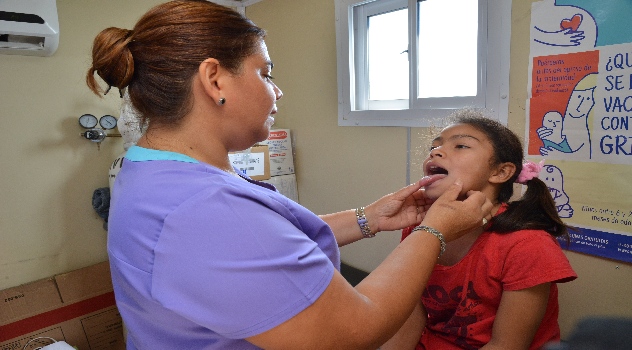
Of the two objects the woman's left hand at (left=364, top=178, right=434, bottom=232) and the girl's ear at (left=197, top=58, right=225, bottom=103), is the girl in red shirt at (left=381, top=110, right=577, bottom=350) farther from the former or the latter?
the girl's ear at (left=197, top=58, right=225, bottom=103)

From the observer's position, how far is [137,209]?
0.66 metres

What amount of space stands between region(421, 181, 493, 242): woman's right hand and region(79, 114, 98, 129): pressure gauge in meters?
2.08

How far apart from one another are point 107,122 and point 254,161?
2.94 feet

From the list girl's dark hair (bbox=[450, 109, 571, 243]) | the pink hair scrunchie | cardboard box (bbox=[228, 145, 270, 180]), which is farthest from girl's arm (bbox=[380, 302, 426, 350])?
cardboard box (bbox=[228, 145, 270, 180])

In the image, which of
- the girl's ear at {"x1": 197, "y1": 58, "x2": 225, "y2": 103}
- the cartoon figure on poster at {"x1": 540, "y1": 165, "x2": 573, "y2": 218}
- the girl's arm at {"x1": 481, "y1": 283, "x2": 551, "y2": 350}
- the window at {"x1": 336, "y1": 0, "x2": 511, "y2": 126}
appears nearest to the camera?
the girl's ear at {"x1": 197, "y1": 58, "x2": 225, "y2": 103}

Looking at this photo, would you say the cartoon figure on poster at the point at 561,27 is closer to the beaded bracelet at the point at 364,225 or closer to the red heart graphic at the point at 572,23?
the red heart graphic at the point at 572,23

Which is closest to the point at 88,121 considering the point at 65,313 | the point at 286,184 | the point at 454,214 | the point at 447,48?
the point at 65,313

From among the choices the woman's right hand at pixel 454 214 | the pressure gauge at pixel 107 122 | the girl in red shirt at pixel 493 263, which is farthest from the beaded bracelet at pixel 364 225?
the pressure gauge at pixel 107 122

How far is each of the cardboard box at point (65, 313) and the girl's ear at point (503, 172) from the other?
2.24 m

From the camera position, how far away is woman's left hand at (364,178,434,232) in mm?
1270

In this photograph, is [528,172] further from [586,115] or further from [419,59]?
[419,59]

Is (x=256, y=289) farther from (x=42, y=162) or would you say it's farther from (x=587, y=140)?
(x=42, y=162)

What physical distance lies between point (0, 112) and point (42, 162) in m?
0.32

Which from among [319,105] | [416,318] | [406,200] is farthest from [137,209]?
[319,105]
